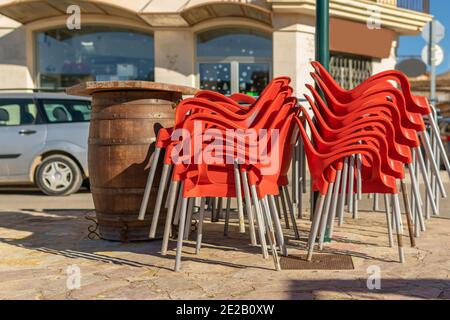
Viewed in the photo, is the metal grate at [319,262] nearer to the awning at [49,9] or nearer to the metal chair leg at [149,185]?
the metal chair leg at [149,185]

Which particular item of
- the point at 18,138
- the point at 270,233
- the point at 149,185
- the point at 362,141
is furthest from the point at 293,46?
the point at 270,233

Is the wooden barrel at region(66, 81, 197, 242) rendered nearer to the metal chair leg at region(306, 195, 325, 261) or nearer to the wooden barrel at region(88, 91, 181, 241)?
the wooden barrel at region(88, 91, 181, 241)

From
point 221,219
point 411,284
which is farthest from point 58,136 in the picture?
point 411,284

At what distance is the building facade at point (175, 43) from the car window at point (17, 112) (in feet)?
17.5

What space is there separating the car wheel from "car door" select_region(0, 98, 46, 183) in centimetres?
21

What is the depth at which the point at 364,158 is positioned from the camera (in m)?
4.38

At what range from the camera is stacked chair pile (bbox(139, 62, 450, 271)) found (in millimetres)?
4051

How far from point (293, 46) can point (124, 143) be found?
928cm

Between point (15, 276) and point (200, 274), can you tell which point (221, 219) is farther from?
point (15, 276)

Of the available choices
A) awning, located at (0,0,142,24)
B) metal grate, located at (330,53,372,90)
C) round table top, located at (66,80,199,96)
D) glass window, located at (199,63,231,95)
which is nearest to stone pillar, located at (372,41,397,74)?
metal grate, located at (330,53,372,90)

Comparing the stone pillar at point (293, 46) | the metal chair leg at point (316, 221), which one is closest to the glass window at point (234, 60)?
the stone pillar at point (293, 46)

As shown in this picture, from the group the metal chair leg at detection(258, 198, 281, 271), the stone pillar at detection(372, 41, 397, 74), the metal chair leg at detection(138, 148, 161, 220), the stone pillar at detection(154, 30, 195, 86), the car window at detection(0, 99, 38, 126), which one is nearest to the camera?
the metal chair leg at detection(258, 198, 281, 271)
